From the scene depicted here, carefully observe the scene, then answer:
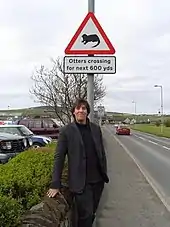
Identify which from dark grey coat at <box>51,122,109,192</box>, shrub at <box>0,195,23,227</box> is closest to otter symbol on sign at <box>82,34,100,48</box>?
dark grey coat at <box>51,122,109,192</box>

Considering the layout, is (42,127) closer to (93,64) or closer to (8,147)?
(8,147)

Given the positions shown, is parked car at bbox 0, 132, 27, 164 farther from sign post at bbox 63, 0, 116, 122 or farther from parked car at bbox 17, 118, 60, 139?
parked car at bbox 17, 118, 60, 139

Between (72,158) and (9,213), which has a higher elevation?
(72,158)

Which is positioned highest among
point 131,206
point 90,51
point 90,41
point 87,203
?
point 90,41

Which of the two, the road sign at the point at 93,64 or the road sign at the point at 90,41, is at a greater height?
the road sign at the point at 90,41

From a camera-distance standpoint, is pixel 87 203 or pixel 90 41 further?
pixel 90 41

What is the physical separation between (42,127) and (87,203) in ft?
90.5

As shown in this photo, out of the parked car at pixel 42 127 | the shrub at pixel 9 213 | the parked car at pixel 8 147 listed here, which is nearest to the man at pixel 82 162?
the shrub at pixel 9 213

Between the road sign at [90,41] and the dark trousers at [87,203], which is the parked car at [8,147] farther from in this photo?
the dark trousers at [87,203]

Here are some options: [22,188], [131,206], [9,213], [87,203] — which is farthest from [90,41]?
[131,206]

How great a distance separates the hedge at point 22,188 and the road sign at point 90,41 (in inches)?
66.5

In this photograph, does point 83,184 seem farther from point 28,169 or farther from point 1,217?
point 28,169

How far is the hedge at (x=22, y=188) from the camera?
12.5ft

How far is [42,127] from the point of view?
3231cm
